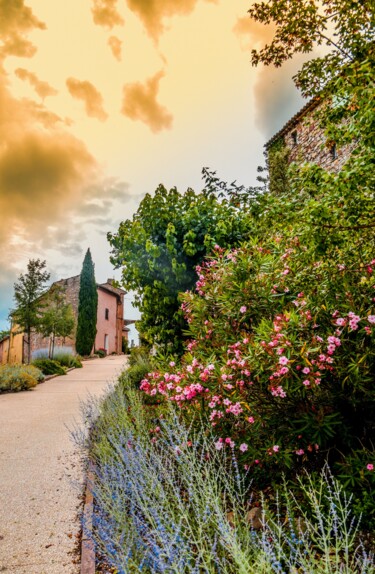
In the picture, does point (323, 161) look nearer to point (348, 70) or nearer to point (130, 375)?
point (130, 375)

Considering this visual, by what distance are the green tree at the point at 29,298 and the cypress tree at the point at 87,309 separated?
1249 centimetres

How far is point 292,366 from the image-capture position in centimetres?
272

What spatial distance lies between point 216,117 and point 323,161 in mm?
7770

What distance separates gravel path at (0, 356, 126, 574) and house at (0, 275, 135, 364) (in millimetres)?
26610

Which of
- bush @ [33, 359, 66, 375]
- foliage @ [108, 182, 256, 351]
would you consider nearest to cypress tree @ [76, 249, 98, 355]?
bush @ [33, 359, 66, 375]

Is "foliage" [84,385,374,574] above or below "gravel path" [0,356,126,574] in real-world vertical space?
above

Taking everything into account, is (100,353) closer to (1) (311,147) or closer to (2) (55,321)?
(2) (55,321)

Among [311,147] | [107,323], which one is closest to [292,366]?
[311,147]

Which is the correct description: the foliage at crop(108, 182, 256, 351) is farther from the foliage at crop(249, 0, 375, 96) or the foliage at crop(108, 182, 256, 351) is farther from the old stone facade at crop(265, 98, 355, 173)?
the old stone facade at crop(265, 98, 355, 173)

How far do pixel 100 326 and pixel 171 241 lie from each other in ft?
107

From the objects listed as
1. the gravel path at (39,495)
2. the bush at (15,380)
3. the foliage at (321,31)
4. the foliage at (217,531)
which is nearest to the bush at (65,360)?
the bush at (15,380)

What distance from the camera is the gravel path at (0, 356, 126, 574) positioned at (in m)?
2.76

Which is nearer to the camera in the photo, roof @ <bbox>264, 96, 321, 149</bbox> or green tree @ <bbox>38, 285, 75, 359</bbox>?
roof @ <bbox>264, 96, 321, 149</bbox>

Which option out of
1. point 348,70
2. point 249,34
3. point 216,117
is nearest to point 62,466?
point 348,70
